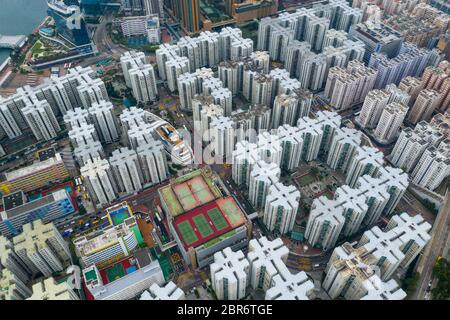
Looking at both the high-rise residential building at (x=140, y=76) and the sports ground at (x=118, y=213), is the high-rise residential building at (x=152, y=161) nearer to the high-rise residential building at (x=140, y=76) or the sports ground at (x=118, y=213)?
the sports ground at (x=118, y=213)

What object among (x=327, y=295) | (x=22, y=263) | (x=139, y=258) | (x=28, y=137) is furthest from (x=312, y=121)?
(x=28, y=137)

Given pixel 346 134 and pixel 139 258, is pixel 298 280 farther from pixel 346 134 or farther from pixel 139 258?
pixel 346 134

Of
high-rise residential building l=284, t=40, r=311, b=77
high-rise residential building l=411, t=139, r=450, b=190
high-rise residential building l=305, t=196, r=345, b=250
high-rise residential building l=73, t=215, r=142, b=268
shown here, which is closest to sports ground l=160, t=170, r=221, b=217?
high-rise residential building l=73, t=215, r=142, b=268

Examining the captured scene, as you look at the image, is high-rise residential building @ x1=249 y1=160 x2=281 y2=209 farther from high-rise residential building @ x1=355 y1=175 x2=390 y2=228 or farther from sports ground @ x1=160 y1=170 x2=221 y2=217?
high-rise residential building @ x1=355 y1=175 x2=390 y2=228

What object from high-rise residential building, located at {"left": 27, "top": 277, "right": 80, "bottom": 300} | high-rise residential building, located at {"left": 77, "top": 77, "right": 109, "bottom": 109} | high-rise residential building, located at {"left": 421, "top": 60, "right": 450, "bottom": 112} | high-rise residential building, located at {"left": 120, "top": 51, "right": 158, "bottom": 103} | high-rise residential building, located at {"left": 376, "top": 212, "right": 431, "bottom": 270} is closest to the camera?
high-rise residential building, located at {"left": 27, "top": 277, "right": 80, "bottom": 300}

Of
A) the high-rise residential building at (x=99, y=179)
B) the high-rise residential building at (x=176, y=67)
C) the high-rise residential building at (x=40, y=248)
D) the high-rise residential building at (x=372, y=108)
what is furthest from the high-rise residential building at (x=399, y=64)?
the high-rise residential building at (x=40, y=248)

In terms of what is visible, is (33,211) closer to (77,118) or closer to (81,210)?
(81,210)
